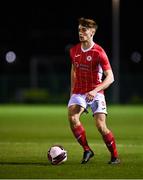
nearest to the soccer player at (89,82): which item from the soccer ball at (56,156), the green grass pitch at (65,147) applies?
the soccer ball at (56,156)

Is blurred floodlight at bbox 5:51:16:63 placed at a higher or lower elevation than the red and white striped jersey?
lower

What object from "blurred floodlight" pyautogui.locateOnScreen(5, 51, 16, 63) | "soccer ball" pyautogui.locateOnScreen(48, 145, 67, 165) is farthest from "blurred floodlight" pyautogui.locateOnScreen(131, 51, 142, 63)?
"soccer ball" pyautogui.locateOnScreen(48, 145, 67, 165)

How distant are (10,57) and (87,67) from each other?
6238 cm

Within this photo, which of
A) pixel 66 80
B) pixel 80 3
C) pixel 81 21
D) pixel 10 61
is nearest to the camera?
pixel 81 21

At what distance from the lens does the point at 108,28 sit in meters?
74.1

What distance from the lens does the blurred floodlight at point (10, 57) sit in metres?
74.5

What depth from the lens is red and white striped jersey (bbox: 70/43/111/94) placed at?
13.1m

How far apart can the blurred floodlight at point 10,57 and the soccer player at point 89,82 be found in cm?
6136

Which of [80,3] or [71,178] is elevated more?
[71,178]

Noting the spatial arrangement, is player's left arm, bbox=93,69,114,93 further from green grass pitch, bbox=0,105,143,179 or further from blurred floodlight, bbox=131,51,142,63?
blurred floodlight, bbox=131,51,142,63

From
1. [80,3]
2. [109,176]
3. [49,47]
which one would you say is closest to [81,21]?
[109,176]

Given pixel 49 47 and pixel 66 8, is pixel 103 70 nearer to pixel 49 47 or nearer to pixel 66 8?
pixel 66 8

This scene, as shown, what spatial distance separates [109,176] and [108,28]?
207ft

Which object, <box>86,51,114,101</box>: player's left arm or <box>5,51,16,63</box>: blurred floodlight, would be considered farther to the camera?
<box>5,51,16,63</box>: blurred floodlight
